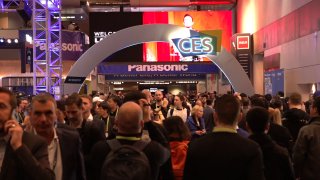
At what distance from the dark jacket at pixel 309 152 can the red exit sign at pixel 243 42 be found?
1998 centimetres

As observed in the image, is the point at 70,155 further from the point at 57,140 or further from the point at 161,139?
the point at 161,139

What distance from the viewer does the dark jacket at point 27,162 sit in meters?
2.73

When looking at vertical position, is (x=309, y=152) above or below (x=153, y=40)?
below

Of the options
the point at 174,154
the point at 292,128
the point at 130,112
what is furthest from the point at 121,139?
the point at 292,128

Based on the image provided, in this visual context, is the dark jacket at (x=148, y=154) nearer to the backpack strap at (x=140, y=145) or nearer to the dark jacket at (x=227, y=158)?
the backpack strap at (x=140, y=145)

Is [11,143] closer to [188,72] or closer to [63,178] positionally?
[63,178]

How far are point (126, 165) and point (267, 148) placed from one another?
66.1 inches

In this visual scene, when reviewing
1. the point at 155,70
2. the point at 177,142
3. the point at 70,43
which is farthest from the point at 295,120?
the point at 155,70

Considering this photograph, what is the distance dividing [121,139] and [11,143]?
925mm

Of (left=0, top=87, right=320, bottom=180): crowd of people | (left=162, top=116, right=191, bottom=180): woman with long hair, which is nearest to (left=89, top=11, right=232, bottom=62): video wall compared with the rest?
(left=162, top=116, right=191, bottom=180): woman with long hair

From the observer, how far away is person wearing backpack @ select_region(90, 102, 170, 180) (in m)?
3.18

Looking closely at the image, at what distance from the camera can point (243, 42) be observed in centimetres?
2527

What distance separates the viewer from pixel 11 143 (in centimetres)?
277

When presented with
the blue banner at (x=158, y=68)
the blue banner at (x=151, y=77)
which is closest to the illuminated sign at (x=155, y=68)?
the blue banner at (x=158, y=68)
